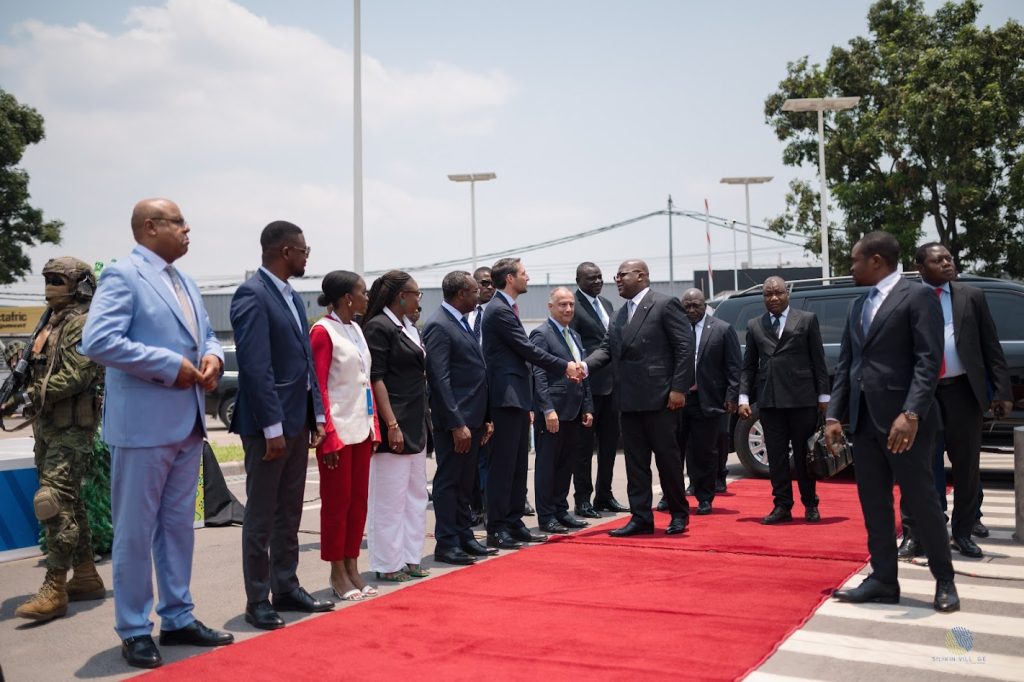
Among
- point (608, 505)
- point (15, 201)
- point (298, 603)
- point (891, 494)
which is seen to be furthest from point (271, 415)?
point (15, 201)

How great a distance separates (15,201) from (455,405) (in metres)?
30.6

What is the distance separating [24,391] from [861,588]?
508 centimetres

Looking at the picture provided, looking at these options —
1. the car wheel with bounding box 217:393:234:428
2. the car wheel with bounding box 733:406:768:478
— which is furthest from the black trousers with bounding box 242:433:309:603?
the car wheel with bounding box 217:393:234:428

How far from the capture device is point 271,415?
5211 mm

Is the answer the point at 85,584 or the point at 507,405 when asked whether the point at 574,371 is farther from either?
the point at 85,584

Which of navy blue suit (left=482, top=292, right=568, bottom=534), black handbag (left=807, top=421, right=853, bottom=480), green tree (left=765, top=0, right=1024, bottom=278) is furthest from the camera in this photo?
green tree (left=765, top=0, right=1024, bottom=278)

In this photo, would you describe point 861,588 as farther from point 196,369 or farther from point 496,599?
point 196,369

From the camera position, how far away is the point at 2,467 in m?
7.14

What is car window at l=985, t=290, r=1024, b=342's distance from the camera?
10.0 m

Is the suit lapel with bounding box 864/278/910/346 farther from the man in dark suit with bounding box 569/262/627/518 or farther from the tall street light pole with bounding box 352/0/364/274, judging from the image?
the tall street light pole with bounding box 352/0/364/274

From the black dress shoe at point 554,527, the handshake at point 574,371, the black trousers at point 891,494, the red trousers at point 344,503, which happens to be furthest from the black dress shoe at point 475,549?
the black trousers at point 891,494

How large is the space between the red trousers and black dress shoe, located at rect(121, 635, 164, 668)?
1405mm

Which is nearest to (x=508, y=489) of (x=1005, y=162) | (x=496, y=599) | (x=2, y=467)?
(x=496, y=599)

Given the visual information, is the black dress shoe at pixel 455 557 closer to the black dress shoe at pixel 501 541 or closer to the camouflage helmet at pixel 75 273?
the black dress shoe at pixel 501 541
